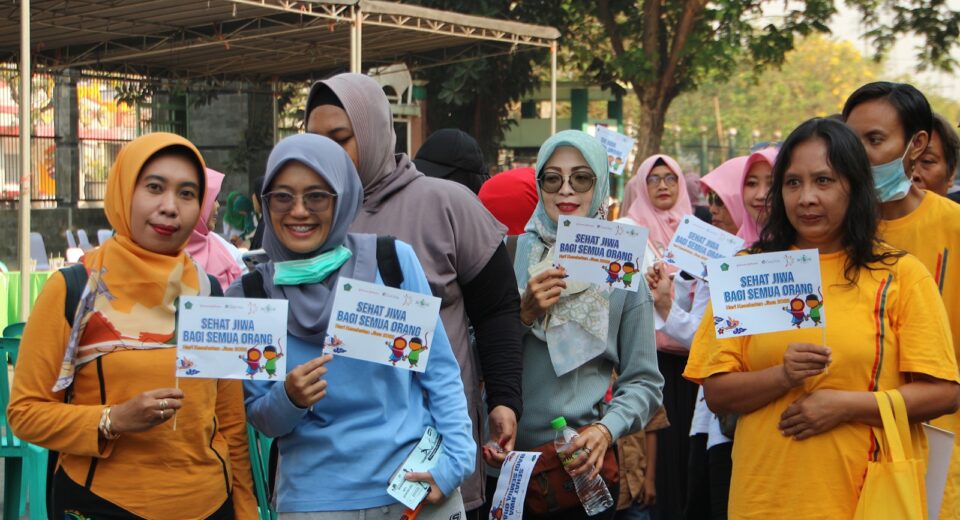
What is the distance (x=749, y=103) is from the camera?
76.8 meters

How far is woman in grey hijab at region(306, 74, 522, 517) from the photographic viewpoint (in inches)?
137

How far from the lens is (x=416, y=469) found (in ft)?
9.77

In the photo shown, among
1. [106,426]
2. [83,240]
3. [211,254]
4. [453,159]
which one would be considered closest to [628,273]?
[453,159]

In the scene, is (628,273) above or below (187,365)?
above

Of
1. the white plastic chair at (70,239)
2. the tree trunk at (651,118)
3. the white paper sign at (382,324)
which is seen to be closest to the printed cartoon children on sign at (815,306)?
the white paper sign at (382,324)

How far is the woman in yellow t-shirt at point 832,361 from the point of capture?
10.2 feet

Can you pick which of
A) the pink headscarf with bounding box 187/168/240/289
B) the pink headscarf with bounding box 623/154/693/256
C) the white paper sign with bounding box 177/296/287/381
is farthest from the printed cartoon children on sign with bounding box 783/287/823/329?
the pink headscarf with bounding box 623/154/693/256

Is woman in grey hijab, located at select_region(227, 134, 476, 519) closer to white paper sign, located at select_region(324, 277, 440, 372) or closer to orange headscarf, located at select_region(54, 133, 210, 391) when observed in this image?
white paper sign, located at select_region(324, 277, 440, 372)

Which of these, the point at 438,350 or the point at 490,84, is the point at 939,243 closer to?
the point at 438,350

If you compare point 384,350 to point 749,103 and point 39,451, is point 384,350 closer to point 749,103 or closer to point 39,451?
point 39,451

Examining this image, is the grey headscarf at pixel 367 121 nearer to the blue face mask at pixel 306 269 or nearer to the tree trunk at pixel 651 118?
the blue face mask at pixel 306 269

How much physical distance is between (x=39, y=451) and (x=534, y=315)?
10.2 feet

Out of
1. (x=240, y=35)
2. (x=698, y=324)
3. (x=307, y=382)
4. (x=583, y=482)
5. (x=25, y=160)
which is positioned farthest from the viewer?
(x=240, y=35)

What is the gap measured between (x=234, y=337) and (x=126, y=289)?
19.8 inches
